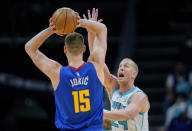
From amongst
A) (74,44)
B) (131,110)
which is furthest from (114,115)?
(74,44)

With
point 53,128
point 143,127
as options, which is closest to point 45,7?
point 53,128

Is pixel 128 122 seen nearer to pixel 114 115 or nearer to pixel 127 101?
pixel 127 101

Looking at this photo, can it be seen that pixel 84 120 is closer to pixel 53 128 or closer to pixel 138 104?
pixel 138 104

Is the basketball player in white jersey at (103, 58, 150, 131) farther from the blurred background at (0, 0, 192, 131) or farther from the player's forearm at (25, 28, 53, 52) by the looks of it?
the blurred background at (0, 0, 192, 131)

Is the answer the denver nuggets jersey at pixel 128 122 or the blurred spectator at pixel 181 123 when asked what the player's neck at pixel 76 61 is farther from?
the blurred spectator at pixel 181 123

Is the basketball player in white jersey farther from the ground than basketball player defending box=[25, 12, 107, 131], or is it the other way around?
basketball player defending box=[25, 12, 107, 131]

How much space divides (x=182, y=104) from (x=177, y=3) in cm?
600

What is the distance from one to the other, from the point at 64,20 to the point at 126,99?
178cm

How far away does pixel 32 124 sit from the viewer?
1653 cm

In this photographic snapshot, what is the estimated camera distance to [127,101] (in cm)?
656

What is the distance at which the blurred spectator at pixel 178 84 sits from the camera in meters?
13.1

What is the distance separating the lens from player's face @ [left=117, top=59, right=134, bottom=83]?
6.80 meters

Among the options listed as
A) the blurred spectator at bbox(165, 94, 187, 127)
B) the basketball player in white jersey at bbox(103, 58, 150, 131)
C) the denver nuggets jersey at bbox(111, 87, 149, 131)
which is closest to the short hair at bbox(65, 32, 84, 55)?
the basketball player in white jersey at bbox(103, 58, 150, 131)

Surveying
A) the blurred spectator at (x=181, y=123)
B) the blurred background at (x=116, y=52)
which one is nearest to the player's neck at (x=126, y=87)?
the blurred spectator at (x=181, y=123)
